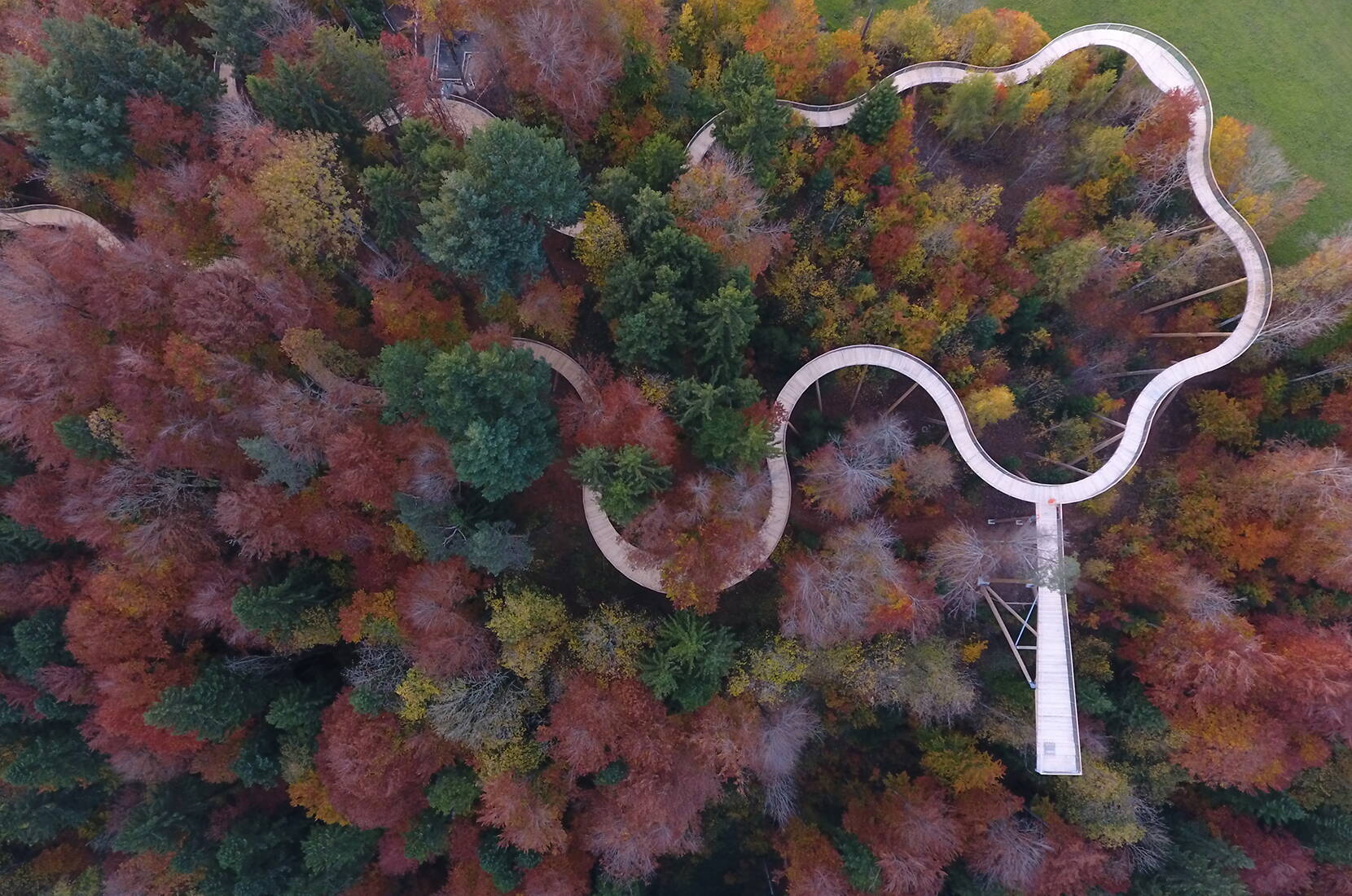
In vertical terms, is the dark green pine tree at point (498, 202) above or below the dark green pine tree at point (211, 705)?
above

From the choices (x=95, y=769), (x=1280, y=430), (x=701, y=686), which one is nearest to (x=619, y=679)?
(x=701, y=686)

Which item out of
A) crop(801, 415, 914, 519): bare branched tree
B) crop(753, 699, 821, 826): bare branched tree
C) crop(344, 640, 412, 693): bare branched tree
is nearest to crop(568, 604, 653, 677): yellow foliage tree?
crop(753, 699, 821, 826): bare branched tree

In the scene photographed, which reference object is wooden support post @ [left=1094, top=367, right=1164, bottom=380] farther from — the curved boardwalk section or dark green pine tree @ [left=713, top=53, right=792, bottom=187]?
the curved boardwalk section

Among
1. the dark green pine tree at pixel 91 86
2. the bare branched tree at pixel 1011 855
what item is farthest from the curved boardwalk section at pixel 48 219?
the bare branched tree at pixel 1011 855

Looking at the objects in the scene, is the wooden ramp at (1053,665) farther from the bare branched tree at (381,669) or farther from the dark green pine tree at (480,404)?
the bare branched tree at (381,669)

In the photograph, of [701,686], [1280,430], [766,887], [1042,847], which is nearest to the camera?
[701,686]

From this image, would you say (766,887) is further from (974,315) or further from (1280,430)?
(1280,430)

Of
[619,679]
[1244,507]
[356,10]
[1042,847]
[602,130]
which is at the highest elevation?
[356,10]

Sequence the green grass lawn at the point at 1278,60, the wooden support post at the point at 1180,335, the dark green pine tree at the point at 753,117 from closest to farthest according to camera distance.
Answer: the dark green pine tree at the point at 753,117, the wooden support post at the point at 1180,335, the green grass lawn at the point at 1278,60
